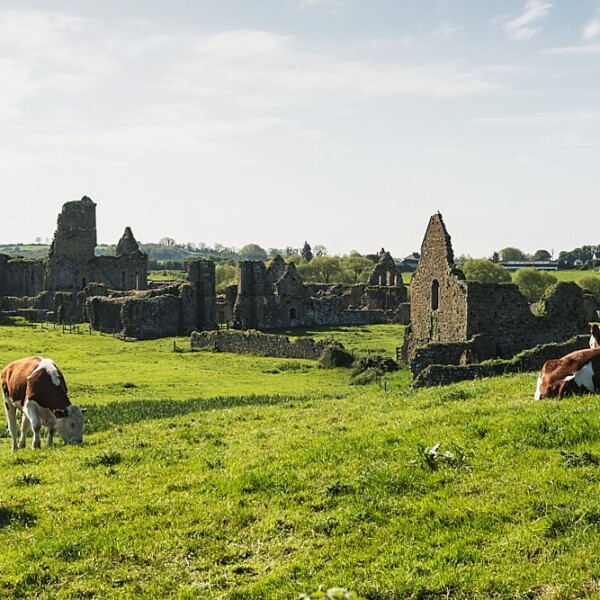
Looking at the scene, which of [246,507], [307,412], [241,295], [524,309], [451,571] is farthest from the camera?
[241,295]

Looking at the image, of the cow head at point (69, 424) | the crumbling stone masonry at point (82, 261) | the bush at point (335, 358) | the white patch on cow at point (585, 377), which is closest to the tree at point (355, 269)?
the crumbling stone masonry at point (82, 261)

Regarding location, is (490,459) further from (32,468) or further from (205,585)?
(32,468)

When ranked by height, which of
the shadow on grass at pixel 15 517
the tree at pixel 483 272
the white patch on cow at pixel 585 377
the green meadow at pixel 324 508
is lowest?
the shadow on grass at pixel 15 517

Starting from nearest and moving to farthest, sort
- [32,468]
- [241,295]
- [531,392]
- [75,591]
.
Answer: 1. [75,591]
2. [32,468]
3. [531,392]
4. [241,295]

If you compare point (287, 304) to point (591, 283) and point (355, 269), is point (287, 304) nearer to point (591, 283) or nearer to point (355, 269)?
point (591, 283)

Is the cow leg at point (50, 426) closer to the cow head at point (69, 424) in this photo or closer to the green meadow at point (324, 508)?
the cow head at point (69, 424)

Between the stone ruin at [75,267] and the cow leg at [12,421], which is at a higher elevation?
the stone ruin at [75,267]

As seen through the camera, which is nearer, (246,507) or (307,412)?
(246,507)

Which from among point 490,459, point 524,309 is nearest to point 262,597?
point 490,459

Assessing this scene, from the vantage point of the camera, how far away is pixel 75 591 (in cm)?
820

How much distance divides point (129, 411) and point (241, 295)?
50852 millimetres

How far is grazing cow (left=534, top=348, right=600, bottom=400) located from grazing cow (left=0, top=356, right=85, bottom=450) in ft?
32.4

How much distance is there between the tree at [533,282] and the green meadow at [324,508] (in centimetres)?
8266

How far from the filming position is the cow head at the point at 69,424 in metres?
16.5
